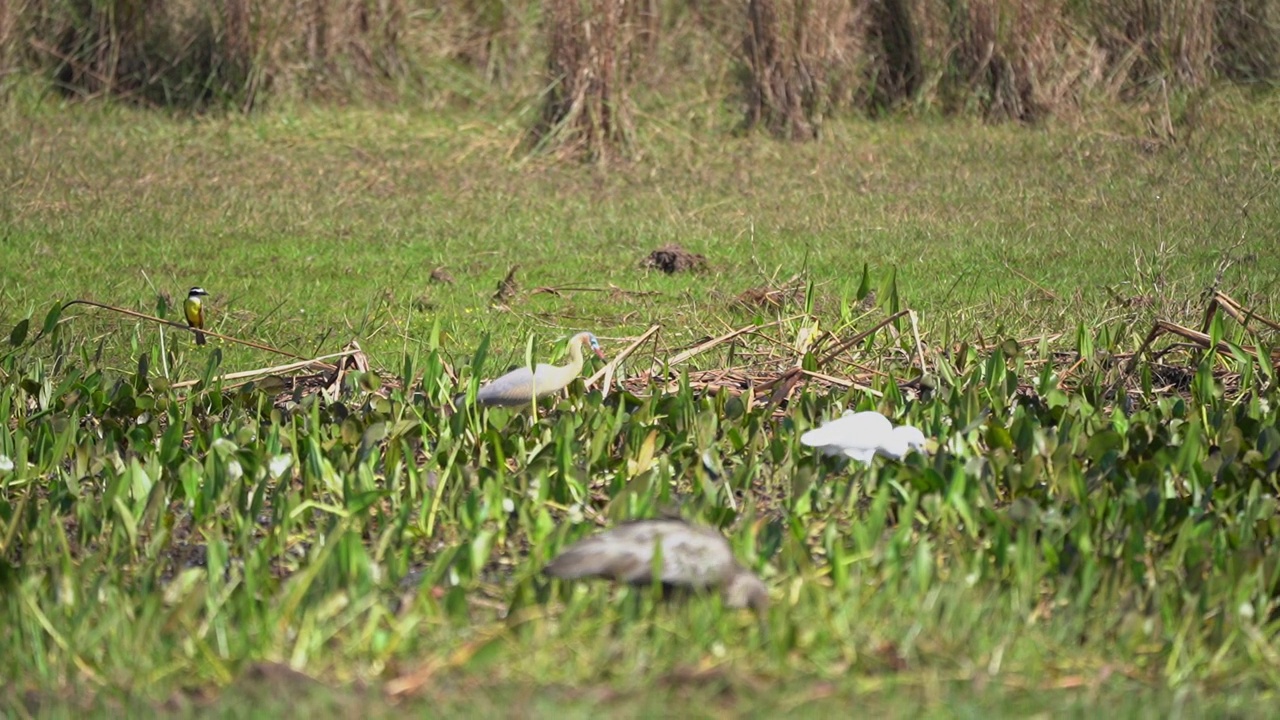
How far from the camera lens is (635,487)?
12.4 feet

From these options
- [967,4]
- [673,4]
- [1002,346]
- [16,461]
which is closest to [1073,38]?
[967,4]

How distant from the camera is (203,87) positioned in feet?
37.3

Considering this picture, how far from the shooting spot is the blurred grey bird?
119 inches

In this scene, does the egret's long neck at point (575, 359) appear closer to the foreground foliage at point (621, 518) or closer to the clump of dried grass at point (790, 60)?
the foreground foliage at point (621, 518)

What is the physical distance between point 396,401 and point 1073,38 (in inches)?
323

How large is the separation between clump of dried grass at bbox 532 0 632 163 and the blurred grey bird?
7144 millimetres

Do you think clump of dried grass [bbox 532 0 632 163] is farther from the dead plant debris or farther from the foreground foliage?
the foreground foliage

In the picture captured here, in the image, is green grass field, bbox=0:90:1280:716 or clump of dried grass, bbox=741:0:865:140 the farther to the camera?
clump of dried grass, bbox=741:0:865:140

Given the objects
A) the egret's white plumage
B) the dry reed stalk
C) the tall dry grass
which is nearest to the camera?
the egret's white plumage

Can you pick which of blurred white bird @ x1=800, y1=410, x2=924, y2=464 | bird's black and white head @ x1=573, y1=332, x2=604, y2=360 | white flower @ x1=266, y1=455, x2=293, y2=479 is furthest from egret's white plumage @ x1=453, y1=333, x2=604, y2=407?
blurred white bird @ x1=800, y1=410, x2=924, y2=464

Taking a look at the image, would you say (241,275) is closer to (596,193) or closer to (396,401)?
(596,193)

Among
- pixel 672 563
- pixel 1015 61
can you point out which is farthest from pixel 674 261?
pixel 672 563

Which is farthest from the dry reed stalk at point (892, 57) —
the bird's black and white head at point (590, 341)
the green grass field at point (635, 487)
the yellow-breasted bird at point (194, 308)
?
the bird's black and white head at point (590, 341)

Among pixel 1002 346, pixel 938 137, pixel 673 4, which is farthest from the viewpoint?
pixel 673 4
